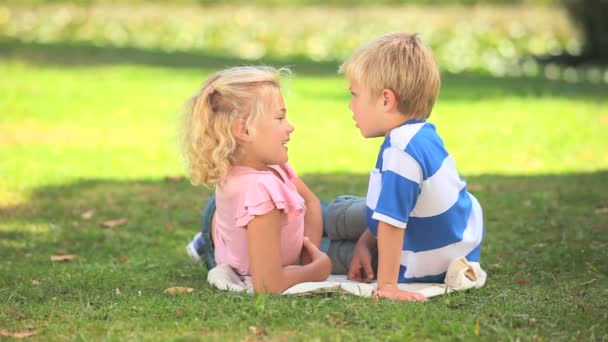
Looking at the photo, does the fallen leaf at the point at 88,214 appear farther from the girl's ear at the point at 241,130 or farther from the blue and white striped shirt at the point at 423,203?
the blue and white striped shirt at the point at 423,203

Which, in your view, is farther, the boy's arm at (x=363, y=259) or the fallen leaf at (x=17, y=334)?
the boy's arm at (x=363, y=259)

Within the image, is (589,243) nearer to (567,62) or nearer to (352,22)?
(567,62)

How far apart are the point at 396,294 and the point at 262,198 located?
2.12 ft

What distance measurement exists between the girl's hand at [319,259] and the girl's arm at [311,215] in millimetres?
130

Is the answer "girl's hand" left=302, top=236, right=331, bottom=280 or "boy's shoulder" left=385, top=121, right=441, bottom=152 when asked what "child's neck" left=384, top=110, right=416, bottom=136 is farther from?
"girl's hand" left=302, top=236, right=331, bottom=280

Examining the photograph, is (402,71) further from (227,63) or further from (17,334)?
(227,63)

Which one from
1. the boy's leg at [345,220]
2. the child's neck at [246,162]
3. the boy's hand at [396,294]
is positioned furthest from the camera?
the boy's leg at [345,220]

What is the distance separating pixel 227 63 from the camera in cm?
1357

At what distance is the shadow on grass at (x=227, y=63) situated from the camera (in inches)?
426

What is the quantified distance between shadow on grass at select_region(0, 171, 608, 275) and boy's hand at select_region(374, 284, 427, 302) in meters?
0.94

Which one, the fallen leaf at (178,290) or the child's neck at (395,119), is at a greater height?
the child's neck at (395,119)

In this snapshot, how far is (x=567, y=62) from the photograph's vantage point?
1416 centimetres

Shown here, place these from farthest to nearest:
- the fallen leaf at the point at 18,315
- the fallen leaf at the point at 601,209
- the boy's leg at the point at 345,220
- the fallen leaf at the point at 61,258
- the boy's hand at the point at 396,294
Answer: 1. the fallen leaf at the point at 601,209
2. the fallen leaf at the point at 61,258
3. the boy's leg at the point at 345,220
4. the boy's hand at the point at 396,294
5. the fallen leaf at the point at 18,315

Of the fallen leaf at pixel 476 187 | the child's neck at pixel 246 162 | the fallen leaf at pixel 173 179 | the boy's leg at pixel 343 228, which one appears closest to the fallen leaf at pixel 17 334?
the child's neck at pixel 246 162
